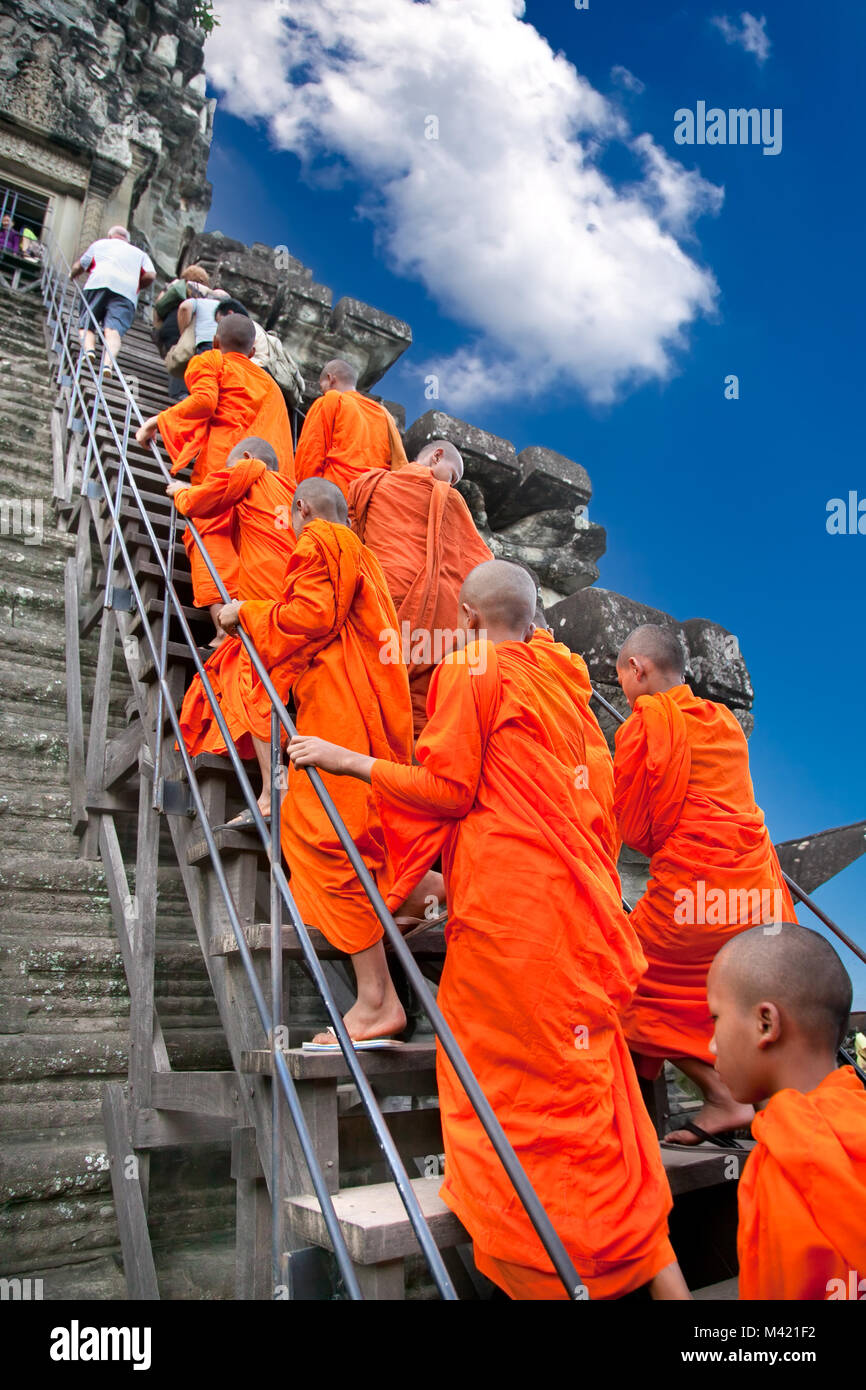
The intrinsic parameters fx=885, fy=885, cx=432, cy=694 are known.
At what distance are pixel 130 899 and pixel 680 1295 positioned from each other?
9.33 feet

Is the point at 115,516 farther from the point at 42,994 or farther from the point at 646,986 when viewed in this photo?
the point at 646,986

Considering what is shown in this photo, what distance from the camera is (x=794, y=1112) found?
4.68 ft

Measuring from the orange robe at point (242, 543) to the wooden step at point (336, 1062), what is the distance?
63.5 inches

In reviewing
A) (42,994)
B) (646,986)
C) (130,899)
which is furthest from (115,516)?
(646,986)

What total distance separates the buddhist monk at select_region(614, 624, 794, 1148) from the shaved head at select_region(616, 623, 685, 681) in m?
0.08

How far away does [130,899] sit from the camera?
391 centimetres

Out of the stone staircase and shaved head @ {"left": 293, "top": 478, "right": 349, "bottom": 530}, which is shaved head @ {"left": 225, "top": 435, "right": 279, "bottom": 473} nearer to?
shaved head @ {"left": 293, "top": 478, "right": 349, "bottom": 530}

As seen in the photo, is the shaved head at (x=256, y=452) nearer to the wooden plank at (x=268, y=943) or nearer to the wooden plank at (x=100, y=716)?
the wooden plank at (x=100, y=716)

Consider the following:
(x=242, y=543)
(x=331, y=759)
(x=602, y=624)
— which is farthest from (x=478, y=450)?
(x=331, y=759)

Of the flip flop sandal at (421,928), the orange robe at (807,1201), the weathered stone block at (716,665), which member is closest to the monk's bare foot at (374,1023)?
the flip flop sandal at (421,928)

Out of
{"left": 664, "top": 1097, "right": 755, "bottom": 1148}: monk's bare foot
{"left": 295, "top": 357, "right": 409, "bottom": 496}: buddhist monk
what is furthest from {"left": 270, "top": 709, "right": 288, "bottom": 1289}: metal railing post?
{"left": 295, "top": 357, "right": 409, "bottom": 496}: buddhist monk

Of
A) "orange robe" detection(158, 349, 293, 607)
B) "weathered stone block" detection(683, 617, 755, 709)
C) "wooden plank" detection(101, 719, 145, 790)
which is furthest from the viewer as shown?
"weathered stone block" detection(683, 617, 755, 709)

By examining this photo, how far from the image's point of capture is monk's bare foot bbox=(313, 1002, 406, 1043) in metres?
2.47
